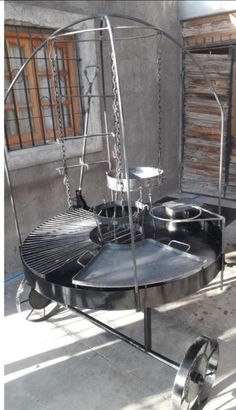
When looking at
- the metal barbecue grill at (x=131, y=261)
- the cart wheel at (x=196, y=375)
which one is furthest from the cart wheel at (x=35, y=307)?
the cart wheel at (x=196, y=375)

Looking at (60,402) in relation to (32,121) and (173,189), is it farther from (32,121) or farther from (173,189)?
(173,189)

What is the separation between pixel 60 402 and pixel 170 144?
4650mm

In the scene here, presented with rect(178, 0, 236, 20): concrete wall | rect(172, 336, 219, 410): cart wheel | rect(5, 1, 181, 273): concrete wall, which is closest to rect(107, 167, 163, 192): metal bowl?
rect(172, 336, 219, 410): cart wheel

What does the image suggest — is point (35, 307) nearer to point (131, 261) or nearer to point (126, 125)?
point (131, 261)

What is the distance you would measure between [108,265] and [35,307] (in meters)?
1.17

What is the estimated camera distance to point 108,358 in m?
2.37

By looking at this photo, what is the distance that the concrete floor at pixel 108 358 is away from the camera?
2.04m

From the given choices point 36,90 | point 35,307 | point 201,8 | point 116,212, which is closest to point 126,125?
point 36,90

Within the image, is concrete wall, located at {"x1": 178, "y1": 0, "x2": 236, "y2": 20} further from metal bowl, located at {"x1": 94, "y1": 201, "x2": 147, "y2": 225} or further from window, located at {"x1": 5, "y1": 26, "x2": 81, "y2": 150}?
metal bowl, located at {"x1": 94, "y1": 201, "x2": 147, "y2": 225}

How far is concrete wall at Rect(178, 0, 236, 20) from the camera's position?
4877mm

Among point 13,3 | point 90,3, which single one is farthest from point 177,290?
point 90,3

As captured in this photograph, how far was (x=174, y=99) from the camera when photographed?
18.9ft

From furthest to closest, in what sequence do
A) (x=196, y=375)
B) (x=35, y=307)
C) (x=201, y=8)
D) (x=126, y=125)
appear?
(x=201, y=8)
(x=126, y=125)
(x=35, y=307)
(x=196, y=375)

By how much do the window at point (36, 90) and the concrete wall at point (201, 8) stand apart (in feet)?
7.70
